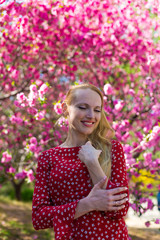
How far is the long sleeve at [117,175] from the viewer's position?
5.87 ft

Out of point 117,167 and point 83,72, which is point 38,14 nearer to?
point 83,72

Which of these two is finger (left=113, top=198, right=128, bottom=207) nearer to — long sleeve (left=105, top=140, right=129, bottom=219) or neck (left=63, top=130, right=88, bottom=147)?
long sleeve (left=105, top=140, right=129, bottom=219)

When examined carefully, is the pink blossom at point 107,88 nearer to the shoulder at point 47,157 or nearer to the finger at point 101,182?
the shoulder at point 47,157

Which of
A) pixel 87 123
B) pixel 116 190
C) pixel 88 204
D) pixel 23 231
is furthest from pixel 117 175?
pixel 23 231

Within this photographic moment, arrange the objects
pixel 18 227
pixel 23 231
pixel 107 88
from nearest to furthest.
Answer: pixel 107 88 < pixel 23 231 < pixel 18 227

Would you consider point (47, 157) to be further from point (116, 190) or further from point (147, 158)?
point (147, 158)

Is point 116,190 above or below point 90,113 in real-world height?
below

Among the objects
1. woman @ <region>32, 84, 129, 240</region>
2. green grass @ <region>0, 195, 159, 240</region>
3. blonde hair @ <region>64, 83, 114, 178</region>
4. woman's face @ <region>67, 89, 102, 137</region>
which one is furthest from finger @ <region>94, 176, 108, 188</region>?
green grass @ <region>0, 195, 159, 240</region>

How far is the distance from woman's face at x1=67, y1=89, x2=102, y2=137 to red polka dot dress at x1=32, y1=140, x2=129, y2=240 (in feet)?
0.51

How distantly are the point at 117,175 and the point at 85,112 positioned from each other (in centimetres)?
44

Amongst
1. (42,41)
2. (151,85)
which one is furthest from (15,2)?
(151,85)

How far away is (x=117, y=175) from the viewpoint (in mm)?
1882

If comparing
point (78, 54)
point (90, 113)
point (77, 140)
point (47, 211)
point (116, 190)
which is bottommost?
point (47, 211)

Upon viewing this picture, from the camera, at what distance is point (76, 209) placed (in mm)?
1740
